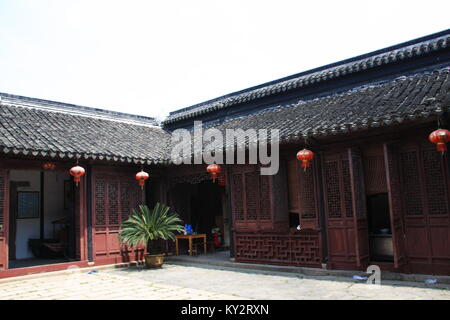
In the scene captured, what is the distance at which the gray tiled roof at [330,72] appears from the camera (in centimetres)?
812

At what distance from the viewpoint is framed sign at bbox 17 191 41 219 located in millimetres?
11031

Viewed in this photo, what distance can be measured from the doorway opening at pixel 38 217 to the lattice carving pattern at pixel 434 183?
27.3 ft

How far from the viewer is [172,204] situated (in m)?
10.9

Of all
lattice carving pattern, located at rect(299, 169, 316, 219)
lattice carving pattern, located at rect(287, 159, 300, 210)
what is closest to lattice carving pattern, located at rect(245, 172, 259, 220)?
lattice carving pattern, located at rect(287, 159, 300, 210)

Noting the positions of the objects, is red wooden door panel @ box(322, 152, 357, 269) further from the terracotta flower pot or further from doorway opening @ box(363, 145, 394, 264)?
the terracotta flower pot

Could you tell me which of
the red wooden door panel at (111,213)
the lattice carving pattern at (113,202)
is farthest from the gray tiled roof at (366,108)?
the lattice carving pattern at (113,202)

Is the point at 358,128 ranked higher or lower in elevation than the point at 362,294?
higher

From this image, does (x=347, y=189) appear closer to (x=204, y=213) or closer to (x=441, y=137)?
(x=441, y=137)

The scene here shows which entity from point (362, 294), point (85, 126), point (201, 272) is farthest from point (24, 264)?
point (362, 294)

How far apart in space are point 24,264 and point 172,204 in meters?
3.81

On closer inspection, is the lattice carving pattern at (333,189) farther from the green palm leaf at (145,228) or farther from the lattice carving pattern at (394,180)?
the green palm leaf at (145,228)

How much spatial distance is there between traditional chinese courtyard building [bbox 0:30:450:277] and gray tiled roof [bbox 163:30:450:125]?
0.13 ft
